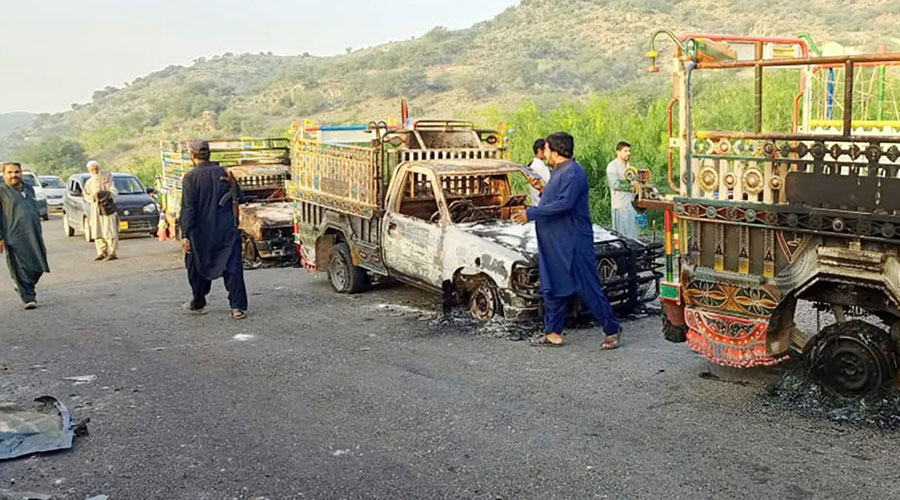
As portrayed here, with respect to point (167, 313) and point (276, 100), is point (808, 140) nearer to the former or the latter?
point (167, 313)

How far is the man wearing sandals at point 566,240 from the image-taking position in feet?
25.9

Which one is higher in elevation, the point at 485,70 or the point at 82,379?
the point at 485,70

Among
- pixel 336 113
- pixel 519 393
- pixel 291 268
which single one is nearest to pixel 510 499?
pixel 519 393

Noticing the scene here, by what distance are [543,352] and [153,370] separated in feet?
10.7

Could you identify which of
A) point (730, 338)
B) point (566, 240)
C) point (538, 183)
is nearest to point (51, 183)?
point (538, 183)

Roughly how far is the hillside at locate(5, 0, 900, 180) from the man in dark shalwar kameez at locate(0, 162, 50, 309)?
23911 millimetres

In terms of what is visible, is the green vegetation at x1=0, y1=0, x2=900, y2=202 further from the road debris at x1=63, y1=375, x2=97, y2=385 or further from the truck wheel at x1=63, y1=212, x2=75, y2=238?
the road debris at x1=63, y1=375, x2=97, y2=385

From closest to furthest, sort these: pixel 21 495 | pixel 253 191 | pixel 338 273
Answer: pixel 21 495, pixel 338 273, pixel 253 191

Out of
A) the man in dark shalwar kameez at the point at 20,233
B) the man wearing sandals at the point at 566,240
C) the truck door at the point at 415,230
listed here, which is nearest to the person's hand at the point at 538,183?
the man wearing sandals at the point at 566,240

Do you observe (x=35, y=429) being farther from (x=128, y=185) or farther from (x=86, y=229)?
(x=128, y=185)

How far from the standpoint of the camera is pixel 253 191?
16.1m

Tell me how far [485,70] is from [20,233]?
43142mm

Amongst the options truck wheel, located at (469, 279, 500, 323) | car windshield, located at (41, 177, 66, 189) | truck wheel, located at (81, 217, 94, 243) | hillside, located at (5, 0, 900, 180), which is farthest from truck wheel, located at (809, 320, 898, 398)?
hillside, located at (5, 0, 900, 180)

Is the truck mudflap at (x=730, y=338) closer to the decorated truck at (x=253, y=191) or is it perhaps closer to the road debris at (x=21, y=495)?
the road debris at (x=21, y=495)
